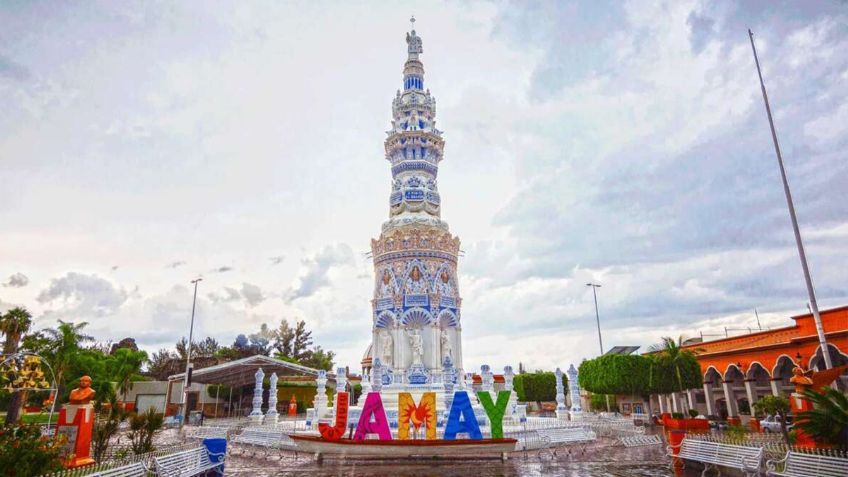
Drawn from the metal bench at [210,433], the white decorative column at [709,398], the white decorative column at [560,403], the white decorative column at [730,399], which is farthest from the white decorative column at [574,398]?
the metal bench at [210,433]

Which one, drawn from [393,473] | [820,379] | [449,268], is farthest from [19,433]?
[449,268]

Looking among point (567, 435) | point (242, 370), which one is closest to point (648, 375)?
point (567, 435)

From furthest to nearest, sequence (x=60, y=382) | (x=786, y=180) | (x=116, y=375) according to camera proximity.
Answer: (x=116, y=375), (x=60, y=382), (x=786, y=180)

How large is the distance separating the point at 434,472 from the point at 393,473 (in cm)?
117

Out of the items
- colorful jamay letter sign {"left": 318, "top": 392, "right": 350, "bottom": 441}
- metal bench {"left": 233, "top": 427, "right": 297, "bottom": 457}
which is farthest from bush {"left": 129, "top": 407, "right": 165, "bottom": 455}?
metal bench {"left": 233, "top": 427, "right": 297, "bottom": 457}

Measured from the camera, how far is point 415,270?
94.2 ft

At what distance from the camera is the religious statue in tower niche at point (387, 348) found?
27.9 metres

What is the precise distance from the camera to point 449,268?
29.6 m

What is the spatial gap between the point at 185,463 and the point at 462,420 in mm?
8445

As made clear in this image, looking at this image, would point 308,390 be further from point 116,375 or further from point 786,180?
point 786,180

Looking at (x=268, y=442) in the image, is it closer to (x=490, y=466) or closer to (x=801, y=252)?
(x=490, y=466)

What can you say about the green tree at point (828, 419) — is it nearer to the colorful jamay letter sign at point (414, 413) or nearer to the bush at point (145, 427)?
the colorful jamay letter sign at point (414, 413)

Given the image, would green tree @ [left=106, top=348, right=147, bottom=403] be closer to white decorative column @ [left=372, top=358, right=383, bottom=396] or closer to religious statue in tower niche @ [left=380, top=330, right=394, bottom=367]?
religious statue in tower niche @ [left=380, top=330, right=394, bottom=367]

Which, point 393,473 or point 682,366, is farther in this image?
point 682,366
